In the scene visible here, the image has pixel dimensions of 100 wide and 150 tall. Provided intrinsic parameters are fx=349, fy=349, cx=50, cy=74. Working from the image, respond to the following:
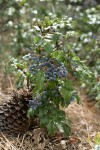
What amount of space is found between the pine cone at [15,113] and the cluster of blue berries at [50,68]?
0.79ft

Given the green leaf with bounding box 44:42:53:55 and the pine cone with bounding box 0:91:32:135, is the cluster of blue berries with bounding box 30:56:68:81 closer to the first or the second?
the green leaf with bounding box 44:42:53:55

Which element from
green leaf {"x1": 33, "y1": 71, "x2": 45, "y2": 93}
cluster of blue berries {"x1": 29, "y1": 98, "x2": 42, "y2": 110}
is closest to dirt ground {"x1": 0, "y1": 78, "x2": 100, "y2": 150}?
cluster of blue berries {"x1": 29, "y1": 98, "x2": 42, "y2": 110}

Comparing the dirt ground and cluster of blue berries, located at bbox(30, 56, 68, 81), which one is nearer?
cluster of blue berries, located at bbox(30, 56, 68, 81)

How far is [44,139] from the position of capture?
227 cm

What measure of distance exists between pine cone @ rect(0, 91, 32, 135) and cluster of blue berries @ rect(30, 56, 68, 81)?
240mm

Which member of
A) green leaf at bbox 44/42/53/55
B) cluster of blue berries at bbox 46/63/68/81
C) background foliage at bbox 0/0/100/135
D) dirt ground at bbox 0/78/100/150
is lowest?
dirt ground at bbox 0/78/100/150

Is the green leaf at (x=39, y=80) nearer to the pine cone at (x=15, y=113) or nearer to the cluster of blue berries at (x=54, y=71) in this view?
the cluster of blue berries at (x=54, y=71)

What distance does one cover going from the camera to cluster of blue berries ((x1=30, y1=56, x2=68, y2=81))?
208 centimetres

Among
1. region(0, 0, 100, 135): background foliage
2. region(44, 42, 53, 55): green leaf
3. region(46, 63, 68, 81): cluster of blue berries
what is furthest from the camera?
region(0, 0, 100, 135): background foliage

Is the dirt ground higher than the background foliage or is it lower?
lower

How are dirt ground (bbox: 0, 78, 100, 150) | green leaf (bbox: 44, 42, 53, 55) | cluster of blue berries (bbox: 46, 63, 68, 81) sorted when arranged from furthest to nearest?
1. dirt ground (bbox: 0, 78, 100, 150)
2. cluster of blue berries (bbox: 46, 63, 68, 81)
3. green leaf (bbox: 44, 42, 53, 55)

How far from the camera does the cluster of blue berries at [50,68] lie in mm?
2082

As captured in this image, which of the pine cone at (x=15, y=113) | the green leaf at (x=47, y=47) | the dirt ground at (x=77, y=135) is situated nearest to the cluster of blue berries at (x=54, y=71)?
the green leaf at (x=47, y=47)

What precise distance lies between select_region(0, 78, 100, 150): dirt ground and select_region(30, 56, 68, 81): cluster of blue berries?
0.42m
